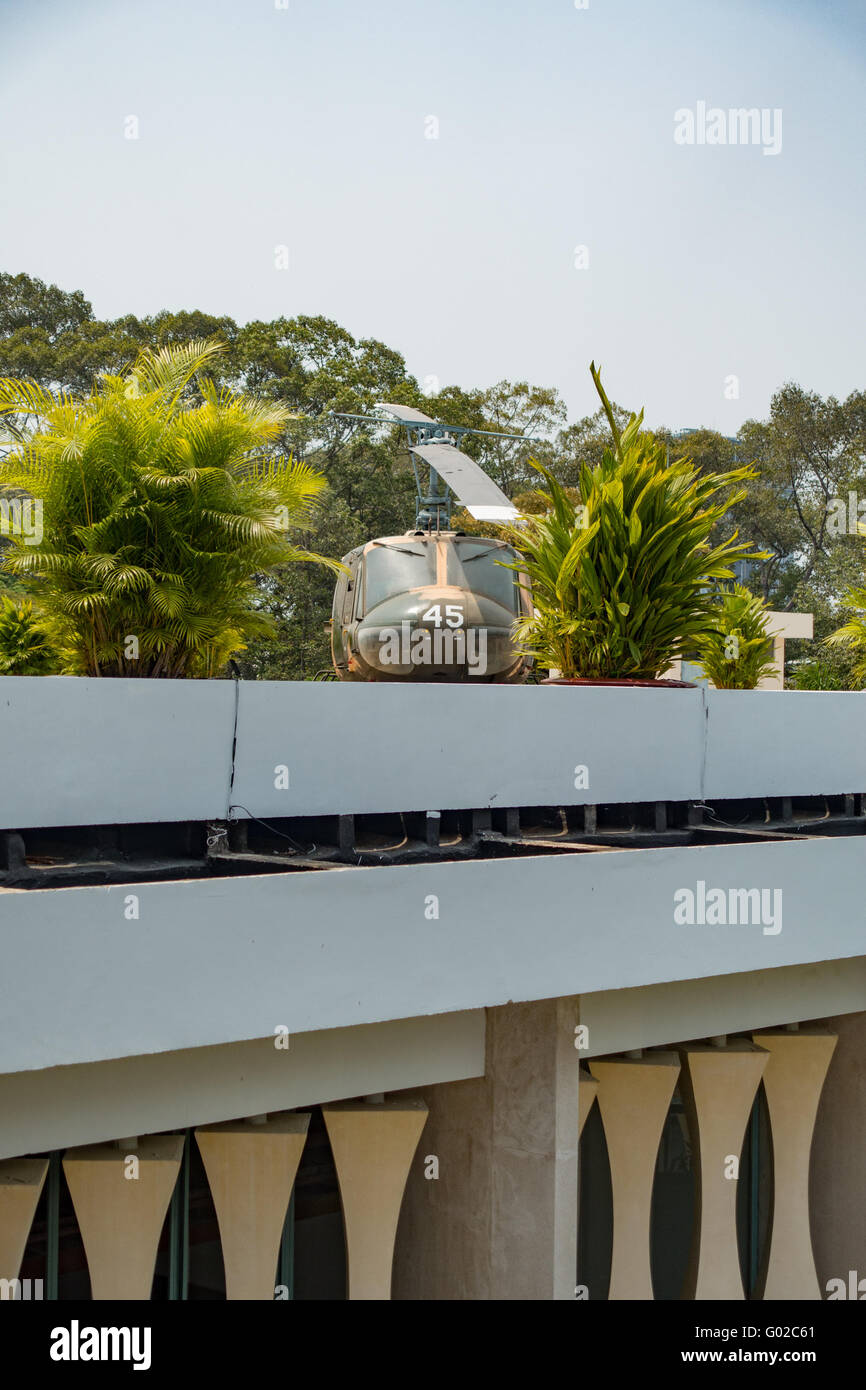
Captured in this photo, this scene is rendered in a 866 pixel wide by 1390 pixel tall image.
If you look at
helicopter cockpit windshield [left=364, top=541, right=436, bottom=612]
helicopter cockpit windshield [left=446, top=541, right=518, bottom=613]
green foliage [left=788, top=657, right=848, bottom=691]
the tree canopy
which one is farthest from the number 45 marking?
the tree canopy

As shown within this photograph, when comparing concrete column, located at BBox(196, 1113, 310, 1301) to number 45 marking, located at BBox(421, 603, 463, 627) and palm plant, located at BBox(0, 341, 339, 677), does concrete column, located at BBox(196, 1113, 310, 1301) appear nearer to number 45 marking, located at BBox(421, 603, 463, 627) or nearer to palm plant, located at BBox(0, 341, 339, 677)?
palm plant, located at BBox(0, 341, 339, 677)

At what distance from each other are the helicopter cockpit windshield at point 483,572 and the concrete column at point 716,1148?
4.13 m

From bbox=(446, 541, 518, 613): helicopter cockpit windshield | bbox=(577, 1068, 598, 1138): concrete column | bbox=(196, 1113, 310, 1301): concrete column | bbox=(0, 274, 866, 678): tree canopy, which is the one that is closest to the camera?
bbox=(196, 1113, 310, 1301): concrete column

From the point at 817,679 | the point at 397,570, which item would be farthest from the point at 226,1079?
the point at 817,679

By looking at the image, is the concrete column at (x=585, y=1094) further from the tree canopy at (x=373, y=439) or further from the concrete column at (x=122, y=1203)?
the tree canopy at (x=373, y=439)

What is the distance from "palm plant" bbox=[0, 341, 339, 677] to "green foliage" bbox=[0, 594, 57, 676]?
11.2ft

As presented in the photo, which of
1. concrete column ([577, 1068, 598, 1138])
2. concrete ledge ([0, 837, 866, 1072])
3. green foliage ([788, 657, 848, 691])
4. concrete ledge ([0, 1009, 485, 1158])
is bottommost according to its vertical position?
concrete column ([577, 1068, 598, 1138])

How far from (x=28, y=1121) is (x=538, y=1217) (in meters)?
2.76

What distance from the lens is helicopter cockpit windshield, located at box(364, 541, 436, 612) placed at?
10000 millimetres

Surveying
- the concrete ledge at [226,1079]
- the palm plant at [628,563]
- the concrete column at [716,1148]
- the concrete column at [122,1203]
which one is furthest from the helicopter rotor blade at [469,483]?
the concrete column at [122,1203]

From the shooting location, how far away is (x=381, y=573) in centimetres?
1029

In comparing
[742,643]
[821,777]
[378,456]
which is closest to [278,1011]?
[821,777]

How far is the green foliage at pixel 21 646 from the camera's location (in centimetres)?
920
